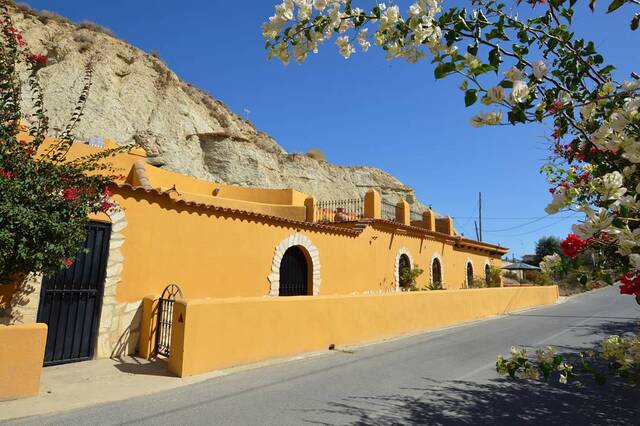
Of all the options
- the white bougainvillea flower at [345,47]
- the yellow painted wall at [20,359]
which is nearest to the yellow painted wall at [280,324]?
the yellow painted wall at [20,359]

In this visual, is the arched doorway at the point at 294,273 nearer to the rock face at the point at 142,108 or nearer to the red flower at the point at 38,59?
the red flower at the point at 38,59

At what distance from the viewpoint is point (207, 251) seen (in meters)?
8.12

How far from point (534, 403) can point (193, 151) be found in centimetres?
2356

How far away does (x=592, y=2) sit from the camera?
1.82 meters

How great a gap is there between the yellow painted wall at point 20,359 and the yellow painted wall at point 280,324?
5.64 feet

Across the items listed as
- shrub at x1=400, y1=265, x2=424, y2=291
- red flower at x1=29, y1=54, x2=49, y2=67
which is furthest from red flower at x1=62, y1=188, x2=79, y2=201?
shrub at x1=400, y1=265, x2=424, y2=291

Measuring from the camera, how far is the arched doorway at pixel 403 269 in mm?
15031

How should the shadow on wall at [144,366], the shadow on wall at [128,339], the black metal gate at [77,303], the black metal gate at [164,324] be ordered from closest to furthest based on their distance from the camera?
the shadow on wall at [144,366] → the black metal gate at [77,303] → the shadow on wall at [128,339] → the black metal gate at [164,324]

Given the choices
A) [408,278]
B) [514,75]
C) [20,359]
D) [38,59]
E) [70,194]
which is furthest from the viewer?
[408,278]

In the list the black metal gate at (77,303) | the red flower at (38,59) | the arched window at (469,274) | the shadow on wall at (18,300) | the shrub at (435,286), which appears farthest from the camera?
the arched window at (469,274)

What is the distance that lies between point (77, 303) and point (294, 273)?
17.4 feet

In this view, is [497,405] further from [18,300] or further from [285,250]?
[18,300]

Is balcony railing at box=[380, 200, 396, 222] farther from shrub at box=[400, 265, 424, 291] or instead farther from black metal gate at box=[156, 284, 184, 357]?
black metal gate at box=[156, 284, 184, 357]

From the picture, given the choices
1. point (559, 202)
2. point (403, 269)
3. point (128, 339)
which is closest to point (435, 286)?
point (403, 269)
